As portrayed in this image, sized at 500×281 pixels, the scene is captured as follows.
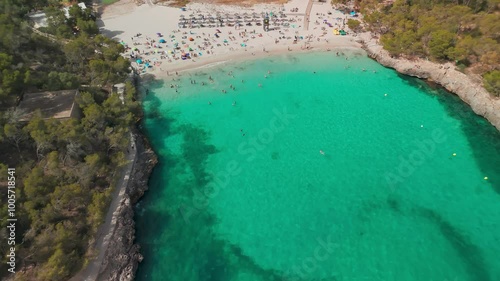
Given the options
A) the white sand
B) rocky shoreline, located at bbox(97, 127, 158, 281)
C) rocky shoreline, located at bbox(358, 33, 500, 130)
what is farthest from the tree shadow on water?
rocky shoreline, located at bbox(97, 127, 158, 281)

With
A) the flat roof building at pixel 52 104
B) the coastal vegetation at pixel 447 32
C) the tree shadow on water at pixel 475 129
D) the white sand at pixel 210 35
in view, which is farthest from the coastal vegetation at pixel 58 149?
the coastal vegetation at pixel 447 32

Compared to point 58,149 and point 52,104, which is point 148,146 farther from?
point 52,104

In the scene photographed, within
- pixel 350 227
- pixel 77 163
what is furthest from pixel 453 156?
pixel 77 163

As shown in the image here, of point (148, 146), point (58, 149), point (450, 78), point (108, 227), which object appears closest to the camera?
point (108, 227)

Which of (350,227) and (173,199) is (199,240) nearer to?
(173,199)

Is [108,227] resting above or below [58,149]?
below

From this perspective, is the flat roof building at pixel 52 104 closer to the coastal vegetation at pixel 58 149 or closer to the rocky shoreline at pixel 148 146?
the coastal vegetation at pixel 58 149

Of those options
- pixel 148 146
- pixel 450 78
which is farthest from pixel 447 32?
pixel 148 146
